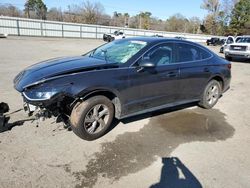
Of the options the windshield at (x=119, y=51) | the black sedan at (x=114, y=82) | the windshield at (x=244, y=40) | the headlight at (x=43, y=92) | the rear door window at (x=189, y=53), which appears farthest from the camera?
the windshield at (x=244, y=40)

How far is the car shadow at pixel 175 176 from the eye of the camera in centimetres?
301

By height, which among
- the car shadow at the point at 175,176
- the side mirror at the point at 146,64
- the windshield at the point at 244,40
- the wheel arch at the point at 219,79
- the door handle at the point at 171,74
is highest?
the windshield at the point at 244,40

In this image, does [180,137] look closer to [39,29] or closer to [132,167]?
[132,167]

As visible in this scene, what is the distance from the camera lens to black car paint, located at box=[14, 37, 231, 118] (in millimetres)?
3578

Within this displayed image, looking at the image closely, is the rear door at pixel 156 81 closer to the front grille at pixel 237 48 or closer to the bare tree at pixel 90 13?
the front grille at pixel 237 48

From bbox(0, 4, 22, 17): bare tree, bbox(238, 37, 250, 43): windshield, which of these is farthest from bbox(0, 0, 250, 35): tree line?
bbox(238, 37, 250, 43): windshield

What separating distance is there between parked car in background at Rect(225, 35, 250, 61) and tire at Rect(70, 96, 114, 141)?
1417 cm

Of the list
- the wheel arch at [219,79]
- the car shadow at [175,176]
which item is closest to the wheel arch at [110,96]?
the car shadow at [175,176]

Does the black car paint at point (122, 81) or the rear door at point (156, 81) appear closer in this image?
the black car paint at point (122, 81)

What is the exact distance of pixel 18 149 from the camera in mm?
3584

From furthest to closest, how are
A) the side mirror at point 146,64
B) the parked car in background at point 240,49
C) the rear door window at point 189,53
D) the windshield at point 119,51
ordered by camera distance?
the parked car in background at point 240,49 → the rear door window at point 189,53 → the windshield at point 119,51 → the side mirror at point 146,64

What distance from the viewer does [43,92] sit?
3.45 m

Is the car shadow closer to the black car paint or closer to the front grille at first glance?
the black car paint

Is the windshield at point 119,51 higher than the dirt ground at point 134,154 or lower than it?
higher
